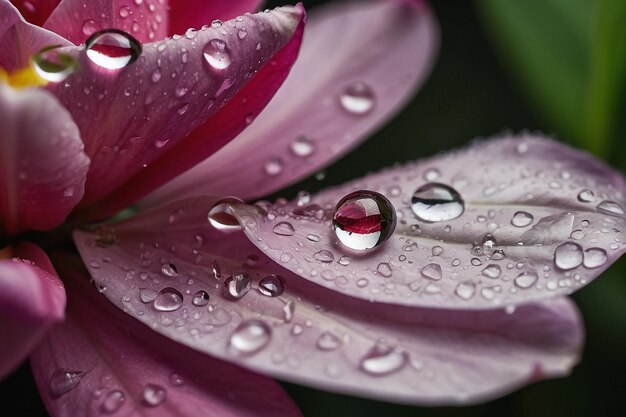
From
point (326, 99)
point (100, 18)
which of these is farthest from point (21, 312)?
point (326, 99)

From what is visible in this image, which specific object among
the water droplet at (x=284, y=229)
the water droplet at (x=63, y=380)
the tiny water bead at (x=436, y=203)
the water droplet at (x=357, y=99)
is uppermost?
the tiny water bead at (x=436, y=203)

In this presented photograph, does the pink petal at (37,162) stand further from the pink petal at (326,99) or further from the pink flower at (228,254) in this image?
the pink petal at (326,99)

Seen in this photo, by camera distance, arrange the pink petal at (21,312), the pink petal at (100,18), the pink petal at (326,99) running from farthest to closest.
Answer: the pink petal at (326,99)
the pink petal at (100,18)
the pink petal at (21,312)

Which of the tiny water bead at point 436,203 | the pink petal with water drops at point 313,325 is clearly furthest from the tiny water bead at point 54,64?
the tiny water bead at point 436,203

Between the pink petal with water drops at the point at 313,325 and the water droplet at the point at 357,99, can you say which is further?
the water droplet at the point at 357,99

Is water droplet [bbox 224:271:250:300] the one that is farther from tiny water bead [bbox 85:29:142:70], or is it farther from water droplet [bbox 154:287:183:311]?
tiny water bead [bbox 85:29:142:70]

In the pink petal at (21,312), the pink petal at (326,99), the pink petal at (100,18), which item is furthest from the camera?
the pink petal at (326,99)

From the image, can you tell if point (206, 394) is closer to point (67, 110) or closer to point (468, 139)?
point (67, 110)

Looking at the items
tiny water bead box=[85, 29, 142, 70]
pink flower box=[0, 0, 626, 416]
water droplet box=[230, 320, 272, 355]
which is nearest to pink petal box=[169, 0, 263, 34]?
pink flower box=[0, 0, 626, 416]
